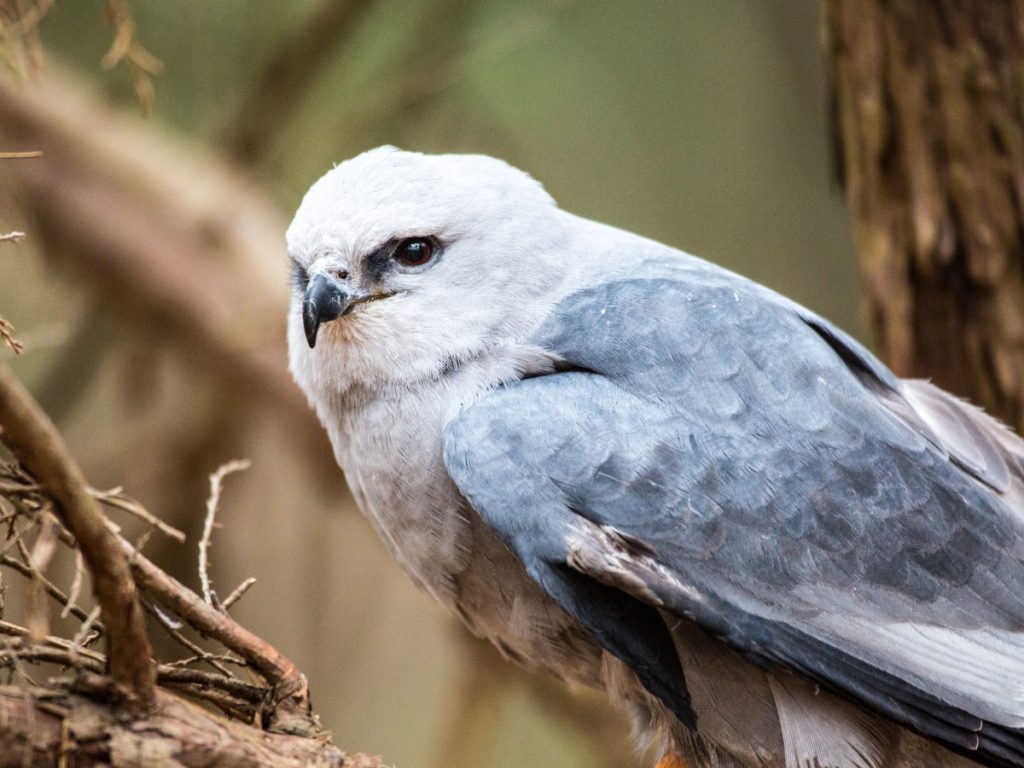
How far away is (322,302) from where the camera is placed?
250cm

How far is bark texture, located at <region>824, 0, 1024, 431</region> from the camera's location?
9.85ft

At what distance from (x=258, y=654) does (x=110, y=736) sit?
0.37 m

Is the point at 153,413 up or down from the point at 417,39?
down

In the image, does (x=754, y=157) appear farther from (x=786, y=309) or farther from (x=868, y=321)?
(x=786, y=309)

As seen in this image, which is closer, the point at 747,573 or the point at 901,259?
the point at 747,573

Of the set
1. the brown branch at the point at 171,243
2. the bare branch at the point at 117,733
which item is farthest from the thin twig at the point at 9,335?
the brown branch at the point at 171,243

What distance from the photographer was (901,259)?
3232 mm

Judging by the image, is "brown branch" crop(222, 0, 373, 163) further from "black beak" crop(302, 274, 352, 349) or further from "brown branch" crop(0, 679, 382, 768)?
"brown branch" crop(0, 679, 382, 768)

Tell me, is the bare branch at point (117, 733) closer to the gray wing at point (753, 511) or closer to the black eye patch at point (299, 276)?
the gray wing at point (753, 511)

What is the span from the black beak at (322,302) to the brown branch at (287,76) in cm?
222

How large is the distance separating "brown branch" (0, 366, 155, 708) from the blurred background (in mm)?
2740

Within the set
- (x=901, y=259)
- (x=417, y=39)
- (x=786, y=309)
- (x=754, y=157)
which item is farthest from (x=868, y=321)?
(x=754, y=157)

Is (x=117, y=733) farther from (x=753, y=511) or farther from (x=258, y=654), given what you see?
(x=753, y=511)

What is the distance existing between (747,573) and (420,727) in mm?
4631
